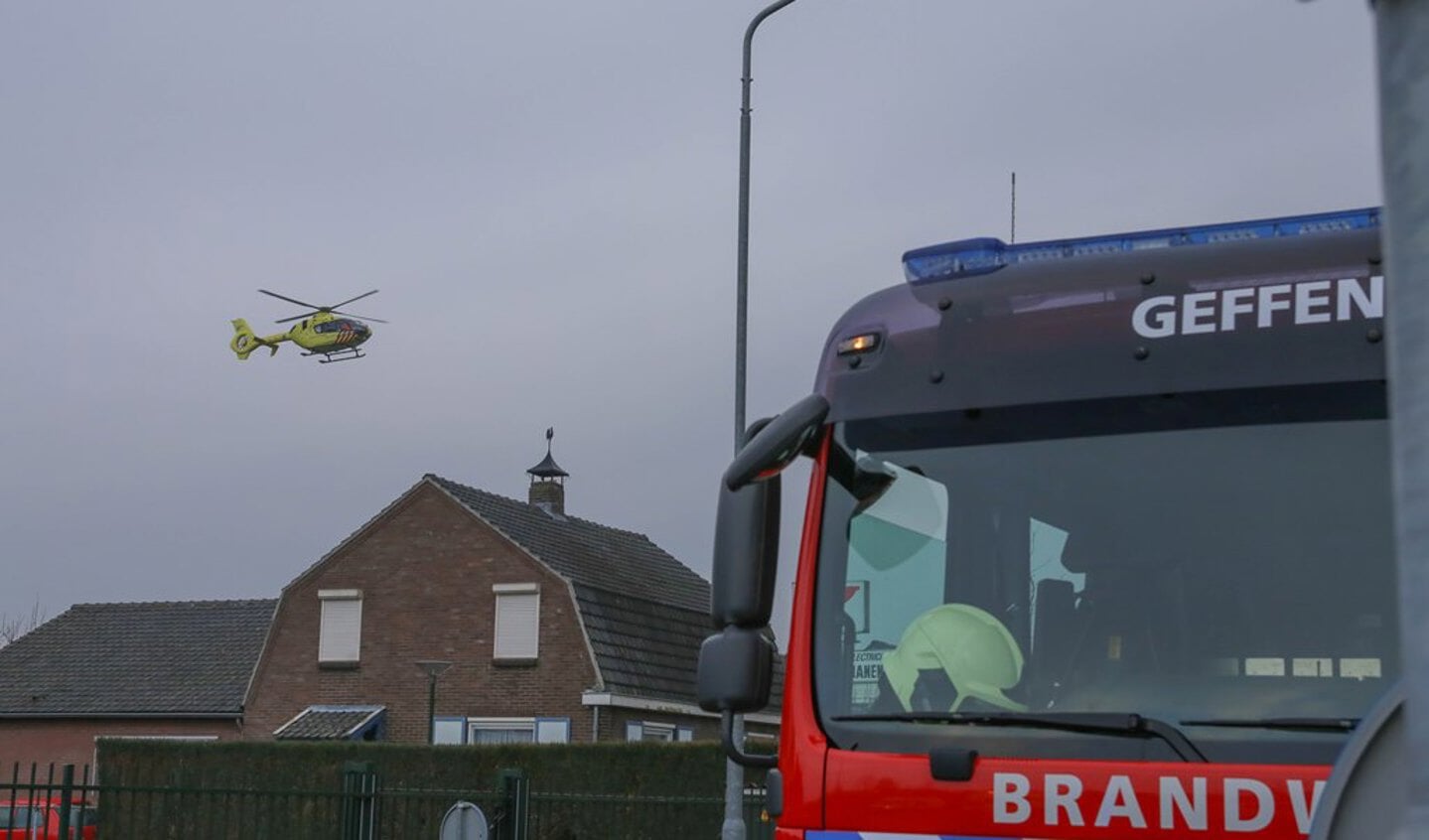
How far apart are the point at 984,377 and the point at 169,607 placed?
169ft

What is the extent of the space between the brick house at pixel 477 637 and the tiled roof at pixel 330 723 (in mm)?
54

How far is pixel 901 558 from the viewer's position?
4.94 m

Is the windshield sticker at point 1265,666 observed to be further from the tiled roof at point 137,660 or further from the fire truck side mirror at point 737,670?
the tiled roof at point 137,660

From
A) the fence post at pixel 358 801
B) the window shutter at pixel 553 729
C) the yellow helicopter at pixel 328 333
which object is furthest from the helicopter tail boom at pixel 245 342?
the fence post at pixel 358 801

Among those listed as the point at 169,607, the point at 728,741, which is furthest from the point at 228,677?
the point at 728,741

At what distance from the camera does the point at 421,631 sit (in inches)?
1720

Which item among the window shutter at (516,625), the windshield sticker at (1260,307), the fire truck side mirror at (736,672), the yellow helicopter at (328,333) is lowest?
the fire truck side mirror at (736,672)

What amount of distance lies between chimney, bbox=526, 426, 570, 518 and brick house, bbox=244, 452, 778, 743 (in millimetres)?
2347

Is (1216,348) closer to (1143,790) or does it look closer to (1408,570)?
(1143,790)

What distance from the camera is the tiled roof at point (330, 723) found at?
42.8 metres

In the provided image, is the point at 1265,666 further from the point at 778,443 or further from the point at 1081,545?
the point at 778,443

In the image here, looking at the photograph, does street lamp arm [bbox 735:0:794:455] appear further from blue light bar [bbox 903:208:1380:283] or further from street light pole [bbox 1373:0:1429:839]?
street light pole [bbox 1373:0:1429:839]

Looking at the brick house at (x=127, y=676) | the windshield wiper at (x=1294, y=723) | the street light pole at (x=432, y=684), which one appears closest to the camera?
the windshield wiper at (x=1294, y=723)

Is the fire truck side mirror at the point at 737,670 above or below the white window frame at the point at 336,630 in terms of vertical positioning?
below
